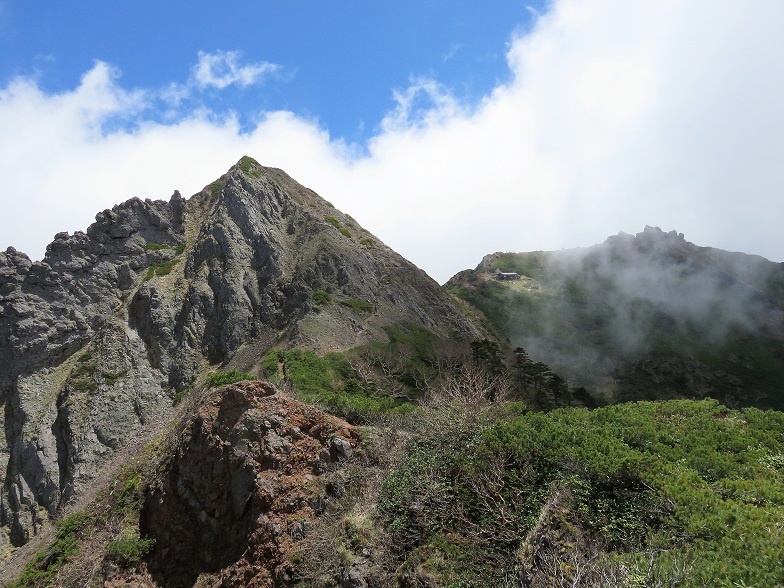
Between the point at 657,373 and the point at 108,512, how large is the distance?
88.1 m

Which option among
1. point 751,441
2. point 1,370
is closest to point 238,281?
point 1,370

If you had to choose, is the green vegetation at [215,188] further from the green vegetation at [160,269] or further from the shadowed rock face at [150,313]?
the green vegetation at [160,269]

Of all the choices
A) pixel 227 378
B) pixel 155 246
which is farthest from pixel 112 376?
pixel 227 378

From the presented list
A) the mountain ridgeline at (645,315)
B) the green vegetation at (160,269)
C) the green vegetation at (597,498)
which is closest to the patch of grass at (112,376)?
the green vegetation at (160,269)

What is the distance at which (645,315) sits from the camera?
103125mm

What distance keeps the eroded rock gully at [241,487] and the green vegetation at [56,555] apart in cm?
485

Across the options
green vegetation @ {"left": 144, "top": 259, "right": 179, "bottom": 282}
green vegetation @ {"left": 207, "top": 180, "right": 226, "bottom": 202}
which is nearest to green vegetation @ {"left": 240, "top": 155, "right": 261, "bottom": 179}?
green vegetation @ {"left": 207, "top": 180, "right": 226, "bottom": 202}

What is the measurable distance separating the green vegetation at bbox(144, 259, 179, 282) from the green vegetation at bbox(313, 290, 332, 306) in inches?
862

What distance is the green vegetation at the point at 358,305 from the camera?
54125 mm

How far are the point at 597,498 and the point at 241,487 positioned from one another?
14.1 m

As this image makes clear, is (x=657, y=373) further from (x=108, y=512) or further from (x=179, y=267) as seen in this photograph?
(x=108, y=512)

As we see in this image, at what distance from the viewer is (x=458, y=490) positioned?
49.2ft

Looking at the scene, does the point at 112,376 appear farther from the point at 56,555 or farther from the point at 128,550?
the point at 128,550

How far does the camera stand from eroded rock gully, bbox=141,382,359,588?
58.8 ft
